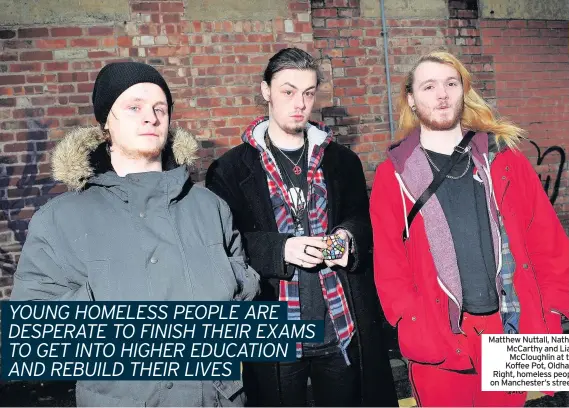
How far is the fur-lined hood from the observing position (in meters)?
2.39

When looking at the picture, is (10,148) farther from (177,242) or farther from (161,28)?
(177,242)

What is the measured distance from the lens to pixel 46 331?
229 centimetres

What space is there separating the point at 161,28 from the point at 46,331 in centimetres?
325

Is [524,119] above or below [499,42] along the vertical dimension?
below

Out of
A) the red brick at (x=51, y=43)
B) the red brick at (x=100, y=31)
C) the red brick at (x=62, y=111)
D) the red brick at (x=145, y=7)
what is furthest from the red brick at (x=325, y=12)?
the red brick at (x=62, y=111)

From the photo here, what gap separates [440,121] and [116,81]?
1583 mm

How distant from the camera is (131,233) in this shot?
2264mm

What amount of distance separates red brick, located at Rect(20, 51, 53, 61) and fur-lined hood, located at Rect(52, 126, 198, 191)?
97.5 inches

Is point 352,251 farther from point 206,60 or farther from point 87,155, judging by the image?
point 206,60

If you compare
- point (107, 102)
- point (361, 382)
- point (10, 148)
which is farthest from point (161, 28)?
point (361, 382)

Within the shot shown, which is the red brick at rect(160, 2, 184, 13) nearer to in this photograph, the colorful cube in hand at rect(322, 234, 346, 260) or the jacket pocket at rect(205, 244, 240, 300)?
the colorful cube in hand at rect(322, 234, 346, 260)

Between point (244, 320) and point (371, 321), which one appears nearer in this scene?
point (244, 320)

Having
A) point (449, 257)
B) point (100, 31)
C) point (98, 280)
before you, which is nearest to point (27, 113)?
point (100, 31)

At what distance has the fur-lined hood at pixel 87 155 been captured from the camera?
2.39 m
